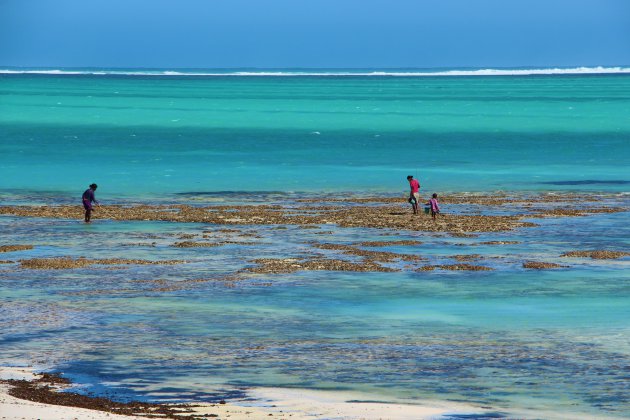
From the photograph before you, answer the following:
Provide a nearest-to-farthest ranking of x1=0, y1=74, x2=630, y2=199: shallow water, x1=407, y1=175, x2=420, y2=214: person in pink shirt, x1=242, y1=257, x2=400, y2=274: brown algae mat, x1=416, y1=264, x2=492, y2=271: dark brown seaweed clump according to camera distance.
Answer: x1=242, y1=257, x2=400, y2=274: brown algae mat → x1=416, y1=264, x2=492, y2=271: dark brown seaweed clump → x1=407, y1=175, x2=420, y2=214: person in pink shirt → x1=0, y1=74, x2=630, y2=199: shallow water

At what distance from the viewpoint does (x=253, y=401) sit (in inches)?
748

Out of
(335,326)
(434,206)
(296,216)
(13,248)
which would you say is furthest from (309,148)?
(335,326)

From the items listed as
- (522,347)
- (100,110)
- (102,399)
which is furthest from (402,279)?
(100,110)

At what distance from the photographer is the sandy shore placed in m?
17.1

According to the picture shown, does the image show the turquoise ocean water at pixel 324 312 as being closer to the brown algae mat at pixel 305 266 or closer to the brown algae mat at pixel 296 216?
the brown algae mat at pixel 305 266

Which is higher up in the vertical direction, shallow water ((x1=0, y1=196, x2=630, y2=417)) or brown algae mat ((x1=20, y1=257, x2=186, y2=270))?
brown algae mat ((x1=20, y1=257, x2=186, y2=270))

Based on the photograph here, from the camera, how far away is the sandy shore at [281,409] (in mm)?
17125

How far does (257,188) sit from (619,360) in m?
37.3

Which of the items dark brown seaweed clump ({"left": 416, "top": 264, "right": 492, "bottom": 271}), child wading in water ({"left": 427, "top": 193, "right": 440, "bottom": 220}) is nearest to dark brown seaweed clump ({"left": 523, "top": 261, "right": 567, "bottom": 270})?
dark brown seaweed clump ({"left": 416, "top": 264, "right": 492, "bottom": 271})

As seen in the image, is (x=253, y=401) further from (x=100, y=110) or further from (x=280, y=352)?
(x=100, y=110)

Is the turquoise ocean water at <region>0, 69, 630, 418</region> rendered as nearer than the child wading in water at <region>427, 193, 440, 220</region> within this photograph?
Yes

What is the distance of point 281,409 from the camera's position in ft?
60.4

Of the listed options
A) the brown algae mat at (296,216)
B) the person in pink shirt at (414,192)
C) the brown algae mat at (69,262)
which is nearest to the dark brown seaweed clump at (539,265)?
the brown algae mat at (296,216)

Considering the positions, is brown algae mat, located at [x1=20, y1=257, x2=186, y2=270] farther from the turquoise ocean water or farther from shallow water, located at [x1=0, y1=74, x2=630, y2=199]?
shallow water, located at [x1=0, y1=74, x2=630, y2=199]
